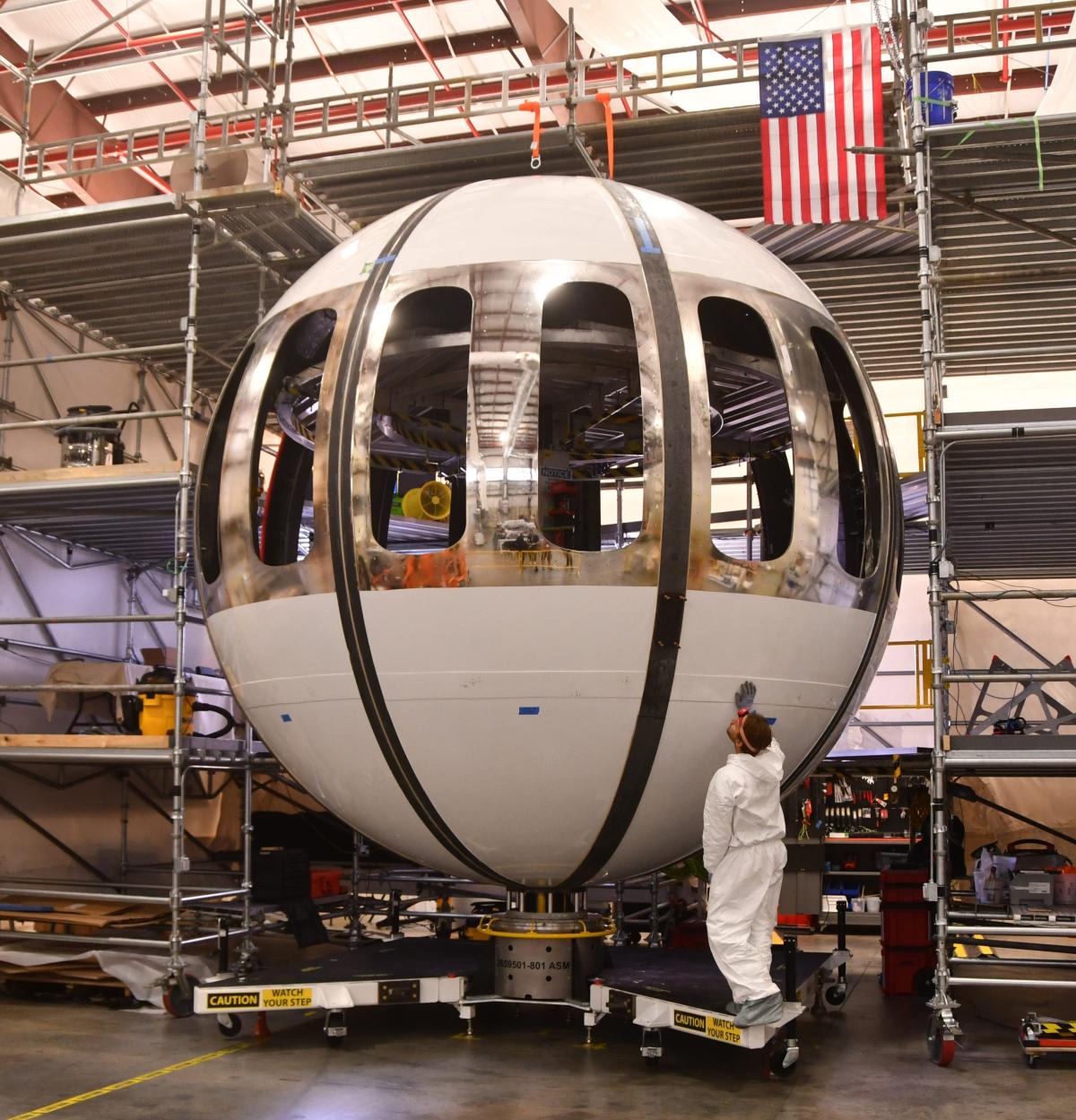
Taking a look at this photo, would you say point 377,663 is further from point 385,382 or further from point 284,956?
point 284,956

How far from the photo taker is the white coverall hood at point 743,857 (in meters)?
6.51

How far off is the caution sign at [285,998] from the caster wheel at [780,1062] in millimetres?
2378

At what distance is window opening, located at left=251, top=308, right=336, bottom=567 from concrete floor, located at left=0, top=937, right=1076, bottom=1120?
8.96 feet

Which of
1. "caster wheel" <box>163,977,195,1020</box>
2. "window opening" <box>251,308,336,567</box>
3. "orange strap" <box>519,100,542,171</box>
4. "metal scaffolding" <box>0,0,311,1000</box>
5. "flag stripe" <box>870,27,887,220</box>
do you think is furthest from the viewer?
"flag stripe" <box>870,27,887,220</box>

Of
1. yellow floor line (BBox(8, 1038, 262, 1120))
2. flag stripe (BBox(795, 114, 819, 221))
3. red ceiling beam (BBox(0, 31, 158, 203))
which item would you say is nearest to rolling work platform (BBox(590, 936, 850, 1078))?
yellow floor line (BBox(8, 1038, 262, 1120))

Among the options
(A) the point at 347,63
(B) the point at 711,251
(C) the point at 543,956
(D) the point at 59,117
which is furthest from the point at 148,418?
(D) the point at 59,117

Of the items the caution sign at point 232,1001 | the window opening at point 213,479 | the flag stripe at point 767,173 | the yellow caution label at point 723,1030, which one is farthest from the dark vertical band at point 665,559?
the flag stripe at point 767,173

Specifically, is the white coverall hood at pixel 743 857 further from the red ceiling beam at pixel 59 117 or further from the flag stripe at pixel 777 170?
the red ceiling beam at pixel 59 117

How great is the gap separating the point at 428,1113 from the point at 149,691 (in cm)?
409

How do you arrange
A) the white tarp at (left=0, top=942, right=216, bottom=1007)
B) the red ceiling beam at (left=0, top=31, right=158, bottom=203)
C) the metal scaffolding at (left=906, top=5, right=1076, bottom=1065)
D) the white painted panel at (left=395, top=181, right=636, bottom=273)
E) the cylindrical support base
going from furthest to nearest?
the red ceiling beam at (left=0, top=31, right=158, bottom=203) < the white tarp at (left=0, top=942, right=216, bottom=1007) < the metal scaffolding at (left=906, top=5, right=1076, bottom=1065) < the cylindrical support base < the white painted panel at (left=395, top=181, right=636, bottom=273)

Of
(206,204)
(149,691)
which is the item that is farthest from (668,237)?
(149,691)

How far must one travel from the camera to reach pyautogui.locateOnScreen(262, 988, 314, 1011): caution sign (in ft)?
23.4

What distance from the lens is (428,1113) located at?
6.01 meters

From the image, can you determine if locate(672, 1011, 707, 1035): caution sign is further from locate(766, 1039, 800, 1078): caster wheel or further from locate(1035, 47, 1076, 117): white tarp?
locate(1035, 47, 1076, 117): white tarp
